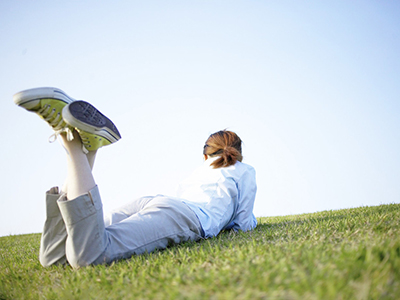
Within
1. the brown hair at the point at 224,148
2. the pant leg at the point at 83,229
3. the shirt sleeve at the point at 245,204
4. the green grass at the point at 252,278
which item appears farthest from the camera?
the brown hair at the point at 224,148

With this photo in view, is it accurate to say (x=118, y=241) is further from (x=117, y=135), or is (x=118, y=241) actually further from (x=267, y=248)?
(x=267, y=248)

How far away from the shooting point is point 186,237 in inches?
123

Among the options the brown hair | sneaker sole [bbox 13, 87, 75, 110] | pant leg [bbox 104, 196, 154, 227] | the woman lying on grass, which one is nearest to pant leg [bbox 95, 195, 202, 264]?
the woman lying on grass

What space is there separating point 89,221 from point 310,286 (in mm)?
1821

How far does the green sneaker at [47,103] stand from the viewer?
253 centimetres

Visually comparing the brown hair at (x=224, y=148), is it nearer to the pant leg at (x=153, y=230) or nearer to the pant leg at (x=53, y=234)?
the pant leg at (x=153, y=230)

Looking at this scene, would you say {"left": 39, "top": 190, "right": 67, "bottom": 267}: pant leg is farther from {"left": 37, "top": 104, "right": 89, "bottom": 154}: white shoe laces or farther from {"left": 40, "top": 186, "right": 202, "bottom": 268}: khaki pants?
{"left": 37, "top": 104, "right": 89, "bottom": 154}: white shoe laces

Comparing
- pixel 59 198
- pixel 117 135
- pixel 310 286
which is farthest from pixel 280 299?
pixel 117 135

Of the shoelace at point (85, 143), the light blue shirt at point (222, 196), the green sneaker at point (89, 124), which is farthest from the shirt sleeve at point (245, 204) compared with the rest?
the shoelace at point (85, 143)

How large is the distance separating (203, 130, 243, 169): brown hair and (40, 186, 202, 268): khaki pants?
93 centimetres

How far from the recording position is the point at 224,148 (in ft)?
13.0

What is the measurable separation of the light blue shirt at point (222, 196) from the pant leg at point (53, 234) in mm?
1240

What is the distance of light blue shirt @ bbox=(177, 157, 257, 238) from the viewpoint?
11.3ft

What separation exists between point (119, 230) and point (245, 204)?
1.62m
